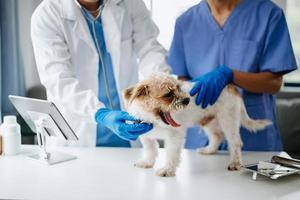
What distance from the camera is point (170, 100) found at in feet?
4.23

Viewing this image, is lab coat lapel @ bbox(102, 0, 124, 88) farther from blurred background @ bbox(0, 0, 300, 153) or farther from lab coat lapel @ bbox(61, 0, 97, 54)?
blurred background @ bbox(0, 0, 300, 153)

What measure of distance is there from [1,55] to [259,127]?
1941 millimetres

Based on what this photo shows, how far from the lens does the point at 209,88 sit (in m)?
1.44

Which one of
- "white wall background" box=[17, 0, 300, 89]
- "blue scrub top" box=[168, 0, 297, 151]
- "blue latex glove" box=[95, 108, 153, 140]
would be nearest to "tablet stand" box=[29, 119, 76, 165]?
"blue latex glove" box=[95, 108, 153, 140]

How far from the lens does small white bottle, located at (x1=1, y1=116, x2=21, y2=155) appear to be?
1.61 metres

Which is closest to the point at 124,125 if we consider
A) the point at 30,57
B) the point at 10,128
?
the point at 10,128

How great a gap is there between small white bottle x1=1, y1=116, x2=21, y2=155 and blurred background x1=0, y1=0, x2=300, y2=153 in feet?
4.28

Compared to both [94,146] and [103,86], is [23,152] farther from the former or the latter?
[103,86]

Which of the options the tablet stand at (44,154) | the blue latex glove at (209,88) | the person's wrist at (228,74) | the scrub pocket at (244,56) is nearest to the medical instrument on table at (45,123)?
the tablet stand at (44,154)

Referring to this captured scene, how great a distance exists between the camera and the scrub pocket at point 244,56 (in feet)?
5.85

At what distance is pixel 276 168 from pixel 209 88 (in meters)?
0.37

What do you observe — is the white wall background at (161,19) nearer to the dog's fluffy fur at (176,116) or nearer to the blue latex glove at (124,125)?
the dog's fluffy fur at (176,116)

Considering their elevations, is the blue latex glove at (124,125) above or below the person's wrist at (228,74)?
below

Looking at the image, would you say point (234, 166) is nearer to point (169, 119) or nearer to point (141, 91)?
point (169, 119)
